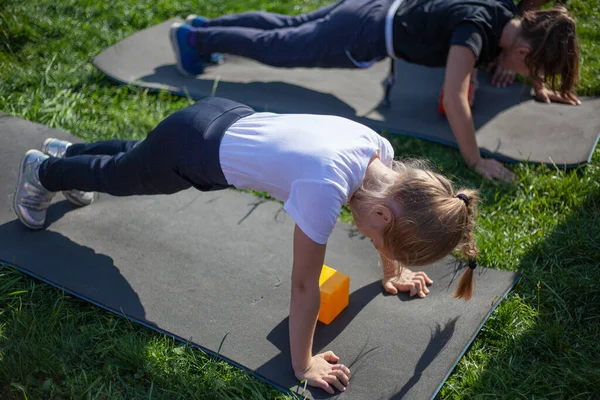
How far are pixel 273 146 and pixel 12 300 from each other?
1.32 metres

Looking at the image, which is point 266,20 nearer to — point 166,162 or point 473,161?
point 473,161

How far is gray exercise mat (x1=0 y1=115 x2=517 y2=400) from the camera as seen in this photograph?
7.88 feet

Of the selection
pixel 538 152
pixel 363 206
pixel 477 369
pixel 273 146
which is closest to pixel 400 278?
pixel 477 369

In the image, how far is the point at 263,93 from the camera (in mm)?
4262

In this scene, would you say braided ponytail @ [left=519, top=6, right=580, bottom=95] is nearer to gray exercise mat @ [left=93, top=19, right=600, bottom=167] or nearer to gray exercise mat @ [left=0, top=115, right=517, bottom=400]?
gray exercise mat @ [left=93, top=19, right=600, bottom=167]

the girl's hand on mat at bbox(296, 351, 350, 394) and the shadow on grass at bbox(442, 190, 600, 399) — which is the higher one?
the girl's hand on mat at bbox(296, 351, 350, 394)

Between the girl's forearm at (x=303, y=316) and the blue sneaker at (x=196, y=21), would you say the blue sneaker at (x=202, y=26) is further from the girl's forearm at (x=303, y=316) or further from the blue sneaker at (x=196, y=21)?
the girl's forearm at (x=303, y=316)

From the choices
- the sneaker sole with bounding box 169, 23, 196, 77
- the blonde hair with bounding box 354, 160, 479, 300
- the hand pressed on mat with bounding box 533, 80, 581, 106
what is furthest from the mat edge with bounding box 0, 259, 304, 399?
the hand pressed on mat with bounding box 533, 80, 581, 106

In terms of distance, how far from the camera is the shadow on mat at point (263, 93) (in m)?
4.08

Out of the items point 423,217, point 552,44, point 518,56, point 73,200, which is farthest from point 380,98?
point 423,217

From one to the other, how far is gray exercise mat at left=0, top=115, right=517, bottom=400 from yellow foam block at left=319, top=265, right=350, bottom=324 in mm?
40

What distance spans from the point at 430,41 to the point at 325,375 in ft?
7.30

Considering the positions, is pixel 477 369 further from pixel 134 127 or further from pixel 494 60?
pixel 134 127

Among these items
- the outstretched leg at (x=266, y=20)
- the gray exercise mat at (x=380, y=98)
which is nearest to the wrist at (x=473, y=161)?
the gray exercise mat at (x=380, y=98)
